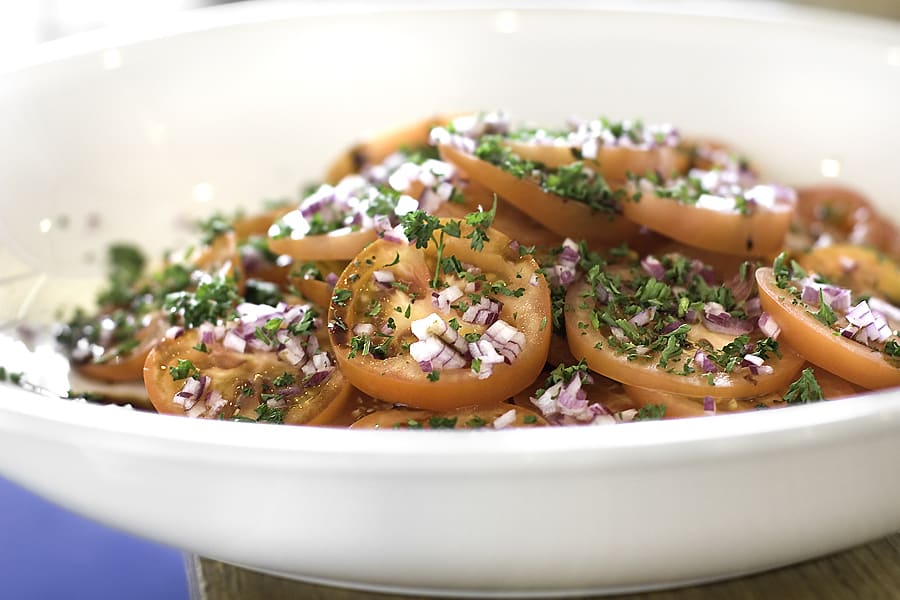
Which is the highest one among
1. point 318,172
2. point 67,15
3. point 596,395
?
point 596,395

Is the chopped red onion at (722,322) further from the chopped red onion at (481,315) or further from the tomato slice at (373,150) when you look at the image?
the tomato slice at (373,150)

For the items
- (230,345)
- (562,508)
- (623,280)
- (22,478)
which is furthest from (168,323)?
(562,508)

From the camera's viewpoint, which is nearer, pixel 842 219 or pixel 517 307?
pixel 517 307

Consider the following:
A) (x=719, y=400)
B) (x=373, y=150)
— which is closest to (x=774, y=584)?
(x=719, y=400)

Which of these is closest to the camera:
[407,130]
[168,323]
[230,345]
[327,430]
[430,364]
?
[327,430]

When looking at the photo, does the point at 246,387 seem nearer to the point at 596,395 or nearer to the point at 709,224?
the point at 596,395

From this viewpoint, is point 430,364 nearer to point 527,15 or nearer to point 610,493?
point 610,493
